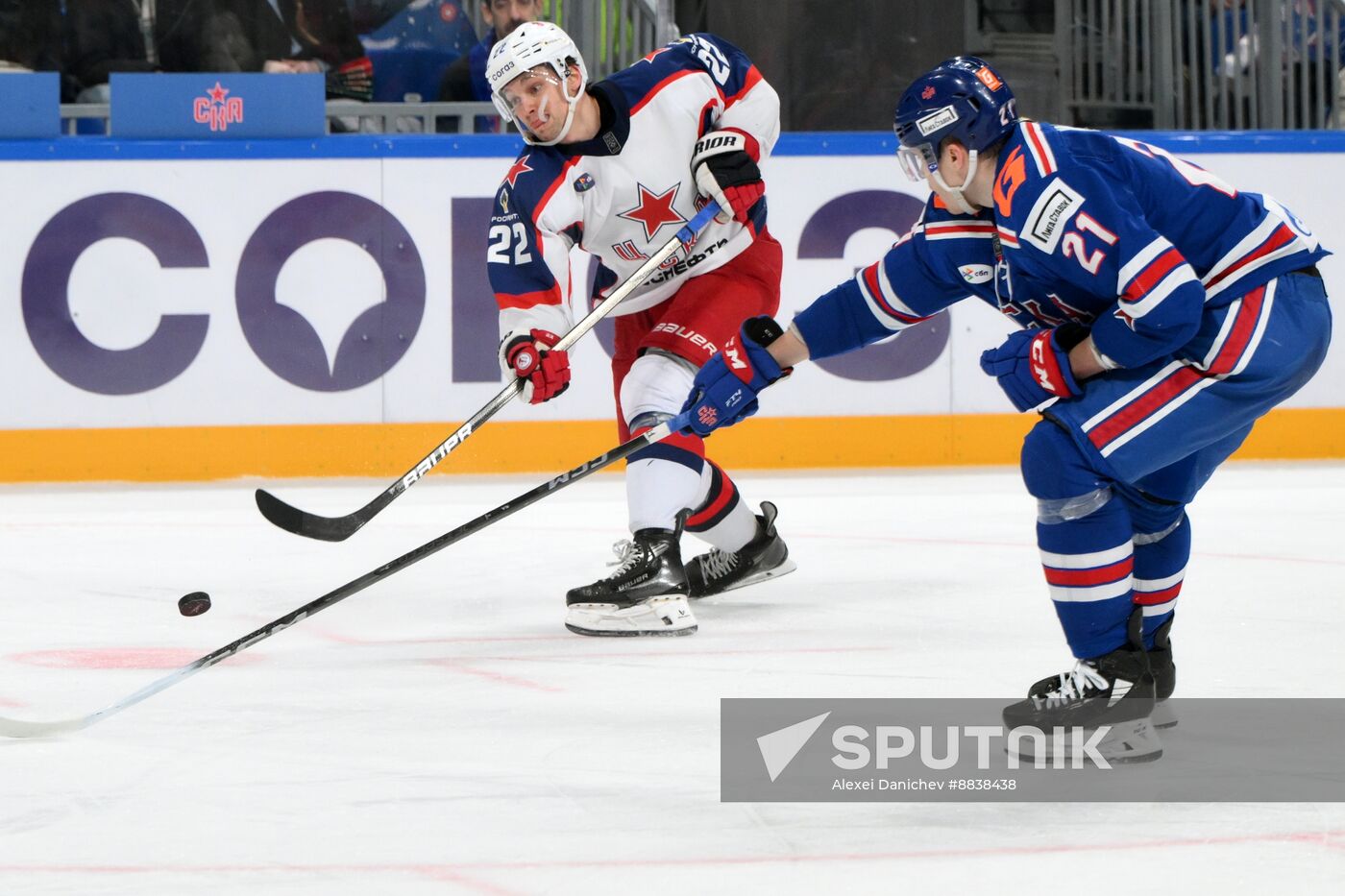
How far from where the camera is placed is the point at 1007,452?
5.84 m

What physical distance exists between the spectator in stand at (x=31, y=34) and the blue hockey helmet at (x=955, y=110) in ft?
15.5

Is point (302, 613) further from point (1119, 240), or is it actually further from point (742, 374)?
point (1119, 240)

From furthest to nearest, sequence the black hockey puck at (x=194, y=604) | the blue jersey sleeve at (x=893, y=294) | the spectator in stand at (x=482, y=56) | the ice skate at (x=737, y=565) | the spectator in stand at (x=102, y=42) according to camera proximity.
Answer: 1. the spectator in stand at (x=102, y=42)
2. the spectator in stand at (x=482, y=56)
3. the ice skate at (x=737, y=565)
4. the black hockey puck at (x=194, y=604)
5. the blue jersey sleeve at (x=893, y=294)

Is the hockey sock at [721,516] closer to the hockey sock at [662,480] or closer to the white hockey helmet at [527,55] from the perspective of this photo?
the hockey sock at [662,480]

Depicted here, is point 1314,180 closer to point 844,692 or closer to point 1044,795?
point 844,692

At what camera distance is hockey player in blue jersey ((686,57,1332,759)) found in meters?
2.09

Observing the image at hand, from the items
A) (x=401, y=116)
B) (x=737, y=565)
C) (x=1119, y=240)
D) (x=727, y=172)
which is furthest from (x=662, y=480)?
(x=401, y=116)

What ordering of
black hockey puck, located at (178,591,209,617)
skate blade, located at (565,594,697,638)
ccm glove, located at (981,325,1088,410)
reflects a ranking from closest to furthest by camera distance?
ccm glove, located at (981,325,1088,410) → black hockey puck, located at (178,591,209,617) → skate blade, located at (565,594,697,638)

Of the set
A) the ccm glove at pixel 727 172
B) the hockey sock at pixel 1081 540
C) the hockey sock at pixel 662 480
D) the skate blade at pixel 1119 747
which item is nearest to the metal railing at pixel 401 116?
the ccm glove at pixel 727 172

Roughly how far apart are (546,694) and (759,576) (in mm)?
1063

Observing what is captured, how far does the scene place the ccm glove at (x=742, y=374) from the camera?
2592mm

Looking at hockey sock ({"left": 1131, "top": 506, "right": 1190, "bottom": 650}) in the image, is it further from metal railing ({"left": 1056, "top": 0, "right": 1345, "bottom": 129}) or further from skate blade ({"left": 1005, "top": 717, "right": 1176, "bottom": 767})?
metal railing ({"left": 1056, "top": 0, "right": 1345, "bottom": 129})

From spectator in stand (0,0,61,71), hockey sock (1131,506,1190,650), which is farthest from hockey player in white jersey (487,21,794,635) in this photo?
spectator in stand (0,0,61,71)

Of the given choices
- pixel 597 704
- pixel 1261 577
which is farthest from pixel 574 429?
pixel 597 704
